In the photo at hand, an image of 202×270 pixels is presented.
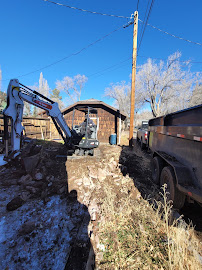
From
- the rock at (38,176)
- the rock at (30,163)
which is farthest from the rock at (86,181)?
the rock at (30,163)

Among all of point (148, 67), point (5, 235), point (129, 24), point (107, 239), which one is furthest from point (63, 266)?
point (148, 67)

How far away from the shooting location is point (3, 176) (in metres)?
4.42

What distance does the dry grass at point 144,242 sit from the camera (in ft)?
5.51

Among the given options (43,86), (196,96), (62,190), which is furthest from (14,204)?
(43,86)

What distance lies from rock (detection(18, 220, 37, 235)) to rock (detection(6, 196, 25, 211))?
739 millimetres

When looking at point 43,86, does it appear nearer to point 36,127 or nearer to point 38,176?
point 36,127

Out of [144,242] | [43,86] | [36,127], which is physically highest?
[43,86]

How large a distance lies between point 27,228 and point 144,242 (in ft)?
7.35

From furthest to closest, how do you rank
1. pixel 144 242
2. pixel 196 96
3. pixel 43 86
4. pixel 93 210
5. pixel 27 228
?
1. pixel 43 86
2. pixel 196 96
3. pixel 93 210
4. pixel 27 228
5. pixel 144 242

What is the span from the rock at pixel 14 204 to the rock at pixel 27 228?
29.1 inches

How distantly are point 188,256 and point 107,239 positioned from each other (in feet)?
4.01

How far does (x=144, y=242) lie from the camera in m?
1.97

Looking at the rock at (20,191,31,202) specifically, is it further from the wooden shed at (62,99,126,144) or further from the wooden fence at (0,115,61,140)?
the wooden fence at (0,115,61,140)

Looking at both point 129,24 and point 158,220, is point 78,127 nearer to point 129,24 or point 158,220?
point 158,220
